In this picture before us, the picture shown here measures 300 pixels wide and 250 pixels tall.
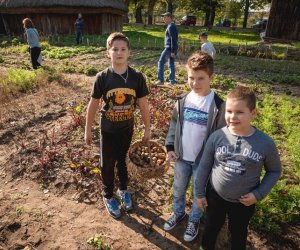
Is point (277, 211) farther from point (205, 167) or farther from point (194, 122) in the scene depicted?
point (194, 122)

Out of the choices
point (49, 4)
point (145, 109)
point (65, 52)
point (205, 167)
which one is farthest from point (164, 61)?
point (49, 4)

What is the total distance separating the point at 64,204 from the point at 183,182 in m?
1.82

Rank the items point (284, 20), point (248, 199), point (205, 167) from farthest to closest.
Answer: point (284, 20)
point (205, 167)
point (248, 199)

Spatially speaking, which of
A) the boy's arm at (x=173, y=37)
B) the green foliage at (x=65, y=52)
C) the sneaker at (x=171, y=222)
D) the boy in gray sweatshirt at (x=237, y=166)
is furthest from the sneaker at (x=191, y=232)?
the green foliage at (x=65, y=52)

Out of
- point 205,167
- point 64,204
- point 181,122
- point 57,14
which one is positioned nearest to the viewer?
point 205,167

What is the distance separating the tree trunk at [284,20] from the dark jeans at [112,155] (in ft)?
47.6

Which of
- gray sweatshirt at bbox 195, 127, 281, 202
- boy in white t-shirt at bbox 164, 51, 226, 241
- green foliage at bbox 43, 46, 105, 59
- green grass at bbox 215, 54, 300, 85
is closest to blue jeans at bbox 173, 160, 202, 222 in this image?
boy in white t-shirt at bbox 164, 51, 226, 241

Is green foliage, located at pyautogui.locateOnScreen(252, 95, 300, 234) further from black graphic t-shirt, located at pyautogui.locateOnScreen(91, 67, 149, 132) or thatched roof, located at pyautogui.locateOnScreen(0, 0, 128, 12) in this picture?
thatched roof, located at pyautogui.locateOnScreen(0, 0, 128, 12)

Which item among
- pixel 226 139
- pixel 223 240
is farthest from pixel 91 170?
pixel 226 139

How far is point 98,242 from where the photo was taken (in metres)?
3.49

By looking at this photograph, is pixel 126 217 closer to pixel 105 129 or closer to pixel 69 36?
pixel 105 129

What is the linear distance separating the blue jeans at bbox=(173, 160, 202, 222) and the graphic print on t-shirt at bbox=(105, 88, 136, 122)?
823 mm

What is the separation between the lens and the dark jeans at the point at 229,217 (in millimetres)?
2799


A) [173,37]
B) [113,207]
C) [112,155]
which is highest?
[173,37]
